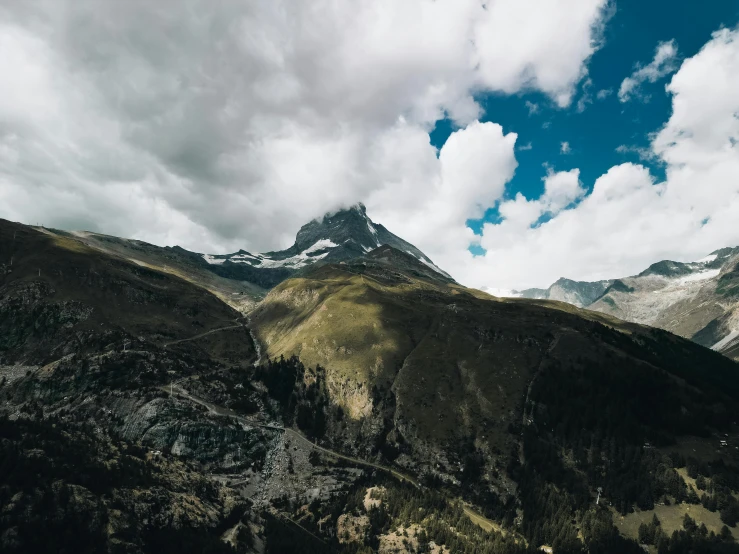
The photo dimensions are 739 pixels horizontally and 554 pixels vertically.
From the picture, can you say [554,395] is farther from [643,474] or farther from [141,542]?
[141,542]

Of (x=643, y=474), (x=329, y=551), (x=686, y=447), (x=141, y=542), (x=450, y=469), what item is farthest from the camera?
(x=450, y=469)

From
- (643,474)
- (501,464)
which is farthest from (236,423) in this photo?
(643,474)

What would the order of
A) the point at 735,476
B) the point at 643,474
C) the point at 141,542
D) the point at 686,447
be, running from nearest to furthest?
the point at 141,542, the point at 735,476, the point at 643,474, the point at 686,447

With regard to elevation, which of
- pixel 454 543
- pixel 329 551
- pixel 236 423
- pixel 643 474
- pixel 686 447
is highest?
pixel 686 447

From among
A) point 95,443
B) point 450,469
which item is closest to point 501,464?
point 450,469

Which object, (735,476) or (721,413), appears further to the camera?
(721,413)

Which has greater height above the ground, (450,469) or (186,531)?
(450,469)

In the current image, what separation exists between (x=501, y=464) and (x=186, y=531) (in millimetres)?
126185

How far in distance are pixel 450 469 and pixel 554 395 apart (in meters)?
63.8

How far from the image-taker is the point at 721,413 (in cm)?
17925

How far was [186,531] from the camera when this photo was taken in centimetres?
11606

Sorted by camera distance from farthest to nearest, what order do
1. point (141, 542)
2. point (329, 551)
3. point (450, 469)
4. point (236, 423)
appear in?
point (236, 423), point (450, 469), point (329, 551), point (141, 542)

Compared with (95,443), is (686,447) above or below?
above

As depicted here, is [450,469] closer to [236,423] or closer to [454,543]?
[454,543]
